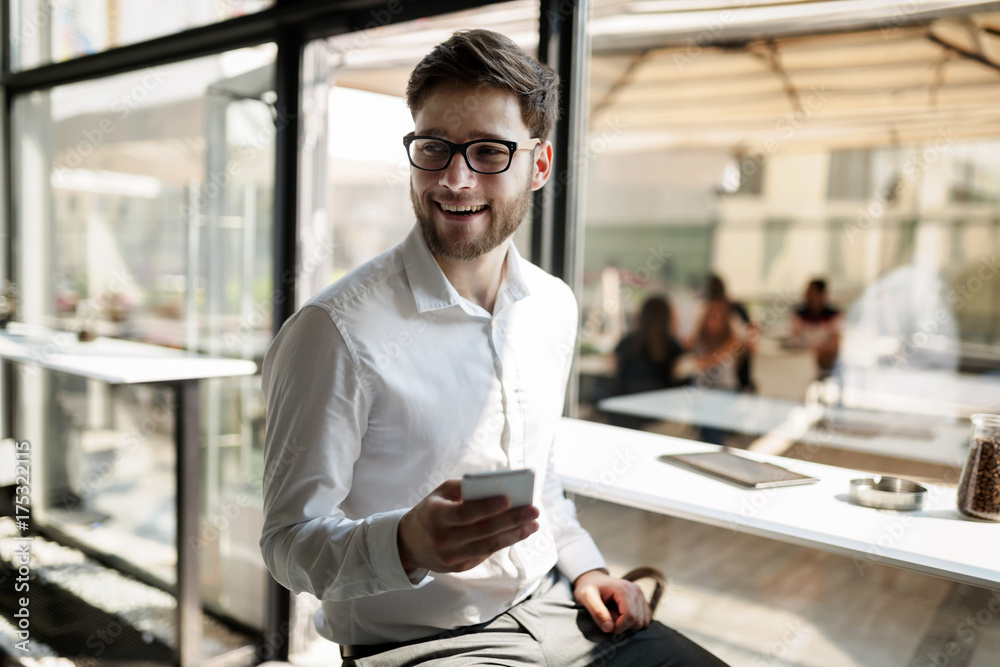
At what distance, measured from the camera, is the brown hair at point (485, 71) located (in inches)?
50.2

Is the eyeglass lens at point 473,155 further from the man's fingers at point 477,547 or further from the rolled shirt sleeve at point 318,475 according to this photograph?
the man's fingers at point 477,547

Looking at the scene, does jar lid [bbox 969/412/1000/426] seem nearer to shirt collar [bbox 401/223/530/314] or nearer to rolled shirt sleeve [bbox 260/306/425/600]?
shirt collar [bbox 401/223/530/314]

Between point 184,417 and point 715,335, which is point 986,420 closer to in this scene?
point 184,417

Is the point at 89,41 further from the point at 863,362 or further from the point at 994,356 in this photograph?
the point at 994,356

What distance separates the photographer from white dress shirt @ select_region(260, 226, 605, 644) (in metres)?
1.12

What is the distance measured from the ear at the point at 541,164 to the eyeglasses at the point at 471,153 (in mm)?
115

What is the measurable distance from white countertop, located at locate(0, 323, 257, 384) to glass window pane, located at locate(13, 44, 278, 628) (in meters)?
0.09

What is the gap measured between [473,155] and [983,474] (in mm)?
1166

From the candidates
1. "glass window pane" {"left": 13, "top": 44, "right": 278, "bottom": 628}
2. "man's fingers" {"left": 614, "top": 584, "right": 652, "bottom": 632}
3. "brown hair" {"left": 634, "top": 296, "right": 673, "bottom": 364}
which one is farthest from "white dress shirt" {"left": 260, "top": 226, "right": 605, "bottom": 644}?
"brown hair" {"left": 634, "top": 296, "right": 673, "bottom": 364}

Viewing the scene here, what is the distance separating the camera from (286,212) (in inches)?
110

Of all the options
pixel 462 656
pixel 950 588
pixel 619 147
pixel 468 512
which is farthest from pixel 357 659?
pixel 619 147

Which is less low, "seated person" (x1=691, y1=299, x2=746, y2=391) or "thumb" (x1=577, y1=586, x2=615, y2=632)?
"seated person" (x1=691, y1=299, x2=746, y2=391)

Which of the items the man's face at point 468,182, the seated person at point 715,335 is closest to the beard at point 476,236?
the man's face at point 468,182

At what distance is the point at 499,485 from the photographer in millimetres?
894
